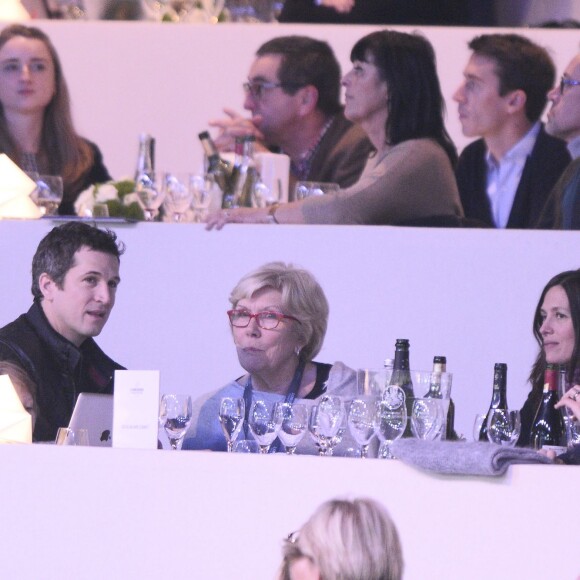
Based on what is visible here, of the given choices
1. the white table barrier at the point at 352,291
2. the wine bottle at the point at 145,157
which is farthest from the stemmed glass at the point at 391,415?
the wine bottle at the point at 145,157

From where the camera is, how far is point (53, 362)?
3465 mm

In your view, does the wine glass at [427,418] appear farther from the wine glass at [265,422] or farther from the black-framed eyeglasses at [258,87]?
the black-framed eyeglasses at [258,87]

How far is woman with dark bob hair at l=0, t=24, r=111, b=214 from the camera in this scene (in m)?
4.25

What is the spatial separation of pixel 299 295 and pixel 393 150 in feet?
1.64

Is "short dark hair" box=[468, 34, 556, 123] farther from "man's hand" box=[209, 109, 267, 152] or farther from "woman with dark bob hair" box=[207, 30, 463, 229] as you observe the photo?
"man's hand" box=[209, 109, 267, 152]

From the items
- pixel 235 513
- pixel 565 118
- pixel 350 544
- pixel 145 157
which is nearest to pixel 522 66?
pixel 565 118

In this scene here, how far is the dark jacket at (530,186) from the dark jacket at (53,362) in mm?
1154

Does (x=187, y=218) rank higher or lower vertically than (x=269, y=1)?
lower

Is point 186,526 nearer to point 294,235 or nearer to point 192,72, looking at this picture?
point 294,235

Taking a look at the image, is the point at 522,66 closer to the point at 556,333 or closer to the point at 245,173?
the point at 245,173

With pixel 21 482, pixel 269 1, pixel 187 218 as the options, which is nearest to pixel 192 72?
pixel 269 1

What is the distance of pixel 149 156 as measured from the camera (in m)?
4.15

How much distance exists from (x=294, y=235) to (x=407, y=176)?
33 cm

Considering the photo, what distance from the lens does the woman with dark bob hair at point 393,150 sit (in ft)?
11.7
